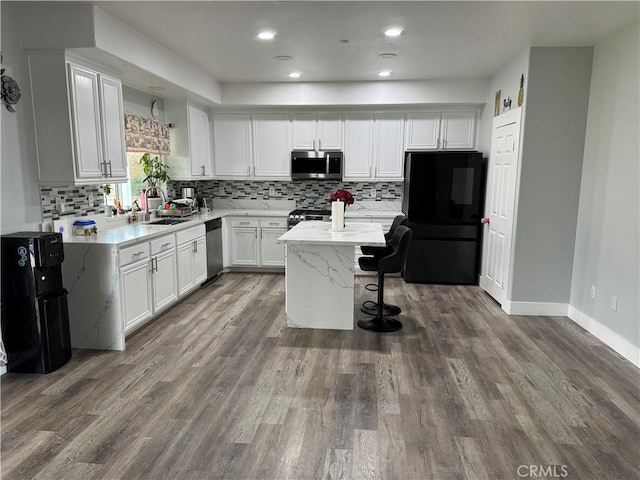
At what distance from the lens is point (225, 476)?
1924mm

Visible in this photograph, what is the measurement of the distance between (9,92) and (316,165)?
11.9 ft

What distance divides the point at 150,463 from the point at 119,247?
1764 mm

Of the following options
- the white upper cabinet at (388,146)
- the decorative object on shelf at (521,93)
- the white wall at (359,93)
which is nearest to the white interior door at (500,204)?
the decorative object on shelf at (521,93)

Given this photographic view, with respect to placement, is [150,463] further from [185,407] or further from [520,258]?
[520,258]

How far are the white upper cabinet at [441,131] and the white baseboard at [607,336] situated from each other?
265cm

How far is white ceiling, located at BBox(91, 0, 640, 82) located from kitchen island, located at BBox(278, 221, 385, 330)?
175 cm

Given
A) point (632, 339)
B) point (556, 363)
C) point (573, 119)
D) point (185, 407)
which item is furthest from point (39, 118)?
point (632, 339)

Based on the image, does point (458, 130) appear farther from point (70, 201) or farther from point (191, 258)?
point (70, 201)

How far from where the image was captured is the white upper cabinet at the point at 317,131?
5.79 meters

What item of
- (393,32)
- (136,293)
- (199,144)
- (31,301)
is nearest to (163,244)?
(136,293)

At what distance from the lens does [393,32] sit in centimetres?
339

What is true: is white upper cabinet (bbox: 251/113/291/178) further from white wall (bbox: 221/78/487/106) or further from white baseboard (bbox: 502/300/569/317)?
white baseboard (bbox: 502/300/569/317)

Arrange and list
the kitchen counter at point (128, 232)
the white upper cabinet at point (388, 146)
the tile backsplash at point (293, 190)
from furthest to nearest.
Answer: the tile backsplash at point (293, 190), the white upper cabinet at point (388, 146), the kitchen counter at point (128, 232)

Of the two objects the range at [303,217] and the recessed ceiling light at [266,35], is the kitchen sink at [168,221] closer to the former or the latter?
the range at [303,217]
